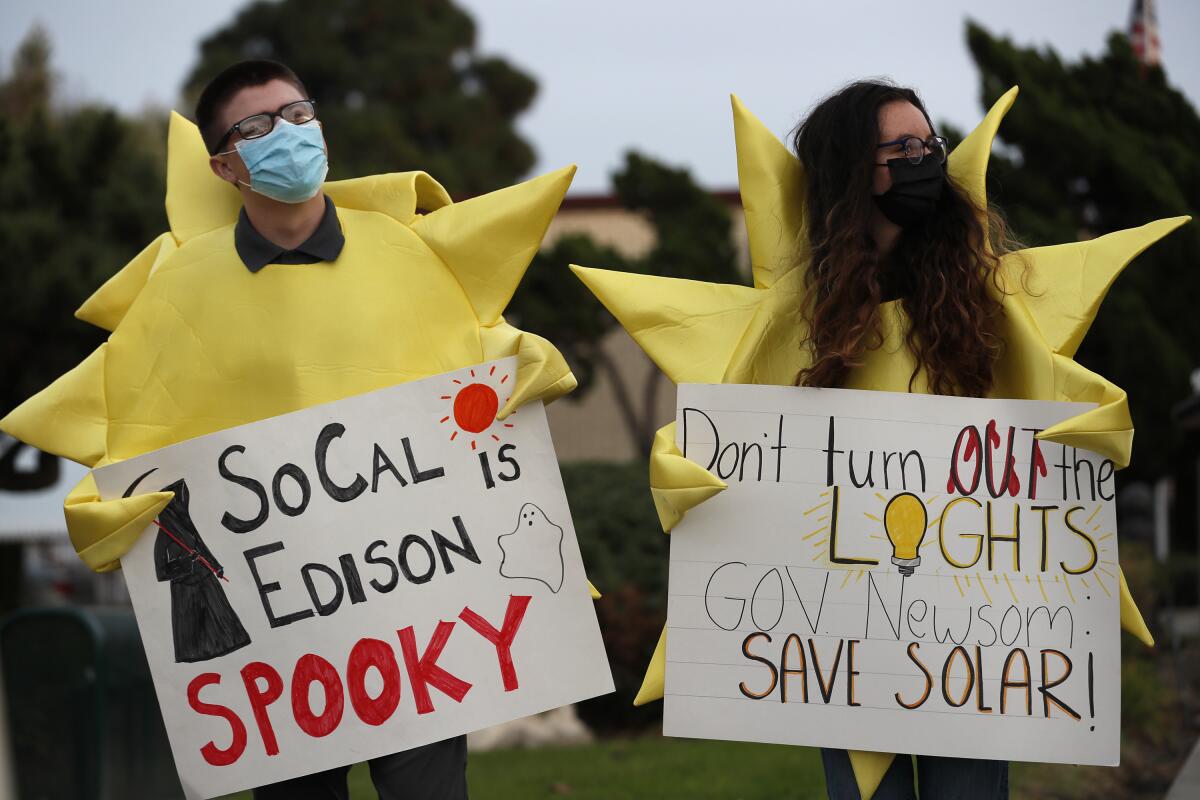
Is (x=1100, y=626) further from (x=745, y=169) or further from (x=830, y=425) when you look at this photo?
(x=745, y=169)

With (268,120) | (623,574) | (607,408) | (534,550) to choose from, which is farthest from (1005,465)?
(607,408)

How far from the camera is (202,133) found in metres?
3.68

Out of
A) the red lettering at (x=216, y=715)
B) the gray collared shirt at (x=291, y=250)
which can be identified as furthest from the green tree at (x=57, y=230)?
the red lettering at (x=216, y=715)

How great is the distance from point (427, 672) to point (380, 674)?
106 millimetres

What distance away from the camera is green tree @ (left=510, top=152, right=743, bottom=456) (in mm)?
15746

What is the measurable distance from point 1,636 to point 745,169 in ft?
15.4

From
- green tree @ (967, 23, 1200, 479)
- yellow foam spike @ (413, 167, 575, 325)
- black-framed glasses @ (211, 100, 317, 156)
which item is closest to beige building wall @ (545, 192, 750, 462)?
green tree @ (967, 23, 1200, 479)

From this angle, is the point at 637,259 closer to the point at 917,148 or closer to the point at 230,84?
the point at 230,84

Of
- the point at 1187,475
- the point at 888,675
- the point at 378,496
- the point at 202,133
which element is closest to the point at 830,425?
the point at 888,675

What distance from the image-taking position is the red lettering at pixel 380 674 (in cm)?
343

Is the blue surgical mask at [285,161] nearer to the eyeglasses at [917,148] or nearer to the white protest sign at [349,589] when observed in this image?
the white protest sign at [349,589]

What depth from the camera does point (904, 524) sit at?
11.0ft

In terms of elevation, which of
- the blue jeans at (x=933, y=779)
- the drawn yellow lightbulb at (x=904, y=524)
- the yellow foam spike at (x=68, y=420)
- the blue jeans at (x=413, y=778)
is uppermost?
the yellow foam spike at (x=68, y=420)

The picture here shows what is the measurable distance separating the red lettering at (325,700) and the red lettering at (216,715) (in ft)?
0.44
